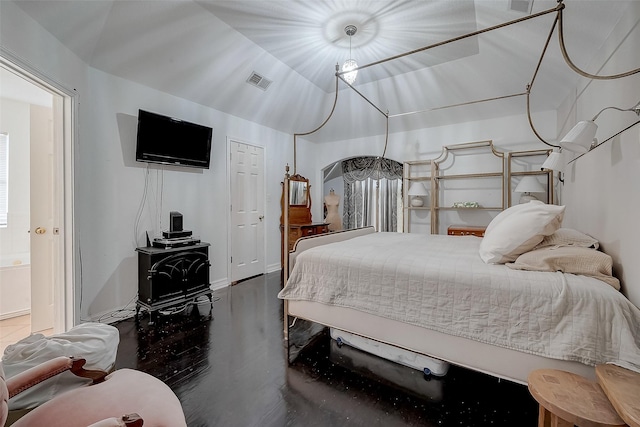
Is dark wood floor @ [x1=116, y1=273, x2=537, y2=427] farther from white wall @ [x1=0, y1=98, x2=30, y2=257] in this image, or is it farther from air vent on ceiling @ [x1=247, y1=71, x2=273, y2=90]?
air vent on ceiling @ [x1=247, y1=71, x2=273, y2=90]

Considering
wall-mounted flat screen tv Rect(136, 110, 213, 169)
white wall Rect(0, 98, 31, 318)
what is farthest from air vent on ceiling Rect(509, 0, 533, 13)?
white wall Rect(0, 98, 31, 318)

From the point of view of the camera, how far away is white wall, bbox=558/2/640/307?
145cm

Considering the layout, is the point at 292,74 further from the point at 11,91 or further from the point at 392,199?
the point at 392,199

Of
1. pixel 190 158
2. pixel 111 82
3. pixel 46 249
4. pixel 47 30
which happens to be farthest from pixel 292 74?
pixel 46 249

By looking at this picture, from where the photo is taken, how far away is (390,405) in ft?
5.46

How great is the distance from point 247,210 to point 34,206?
7.90 feet

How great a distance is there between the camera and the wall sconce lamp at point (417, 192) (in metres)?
4.61

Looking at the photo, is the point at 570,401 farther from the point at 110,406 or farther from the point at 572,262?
the point at 110,406

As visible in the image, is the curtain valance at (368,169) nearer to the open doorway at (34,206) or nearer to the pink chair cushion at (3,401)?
the open doorway at (34,206)

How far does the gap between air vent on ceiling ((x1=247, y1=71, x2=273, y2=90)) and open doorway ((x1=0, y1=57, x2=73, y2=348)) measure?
75.6 inches

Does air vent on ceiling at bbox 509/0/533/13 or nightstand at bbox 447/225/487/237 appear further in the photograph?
nightstand at bbox 447/225/487/237

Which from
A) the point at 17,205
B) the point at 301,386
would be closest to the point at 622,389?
the point at 301,386

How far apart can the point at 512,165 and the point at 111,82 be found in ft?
17.1

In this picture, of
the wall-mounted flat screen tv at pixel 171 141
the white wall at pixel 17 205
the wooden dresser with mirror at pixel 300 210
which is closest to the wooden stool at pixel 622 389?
the wall-mounted flat screen tv at pixel 171 141
